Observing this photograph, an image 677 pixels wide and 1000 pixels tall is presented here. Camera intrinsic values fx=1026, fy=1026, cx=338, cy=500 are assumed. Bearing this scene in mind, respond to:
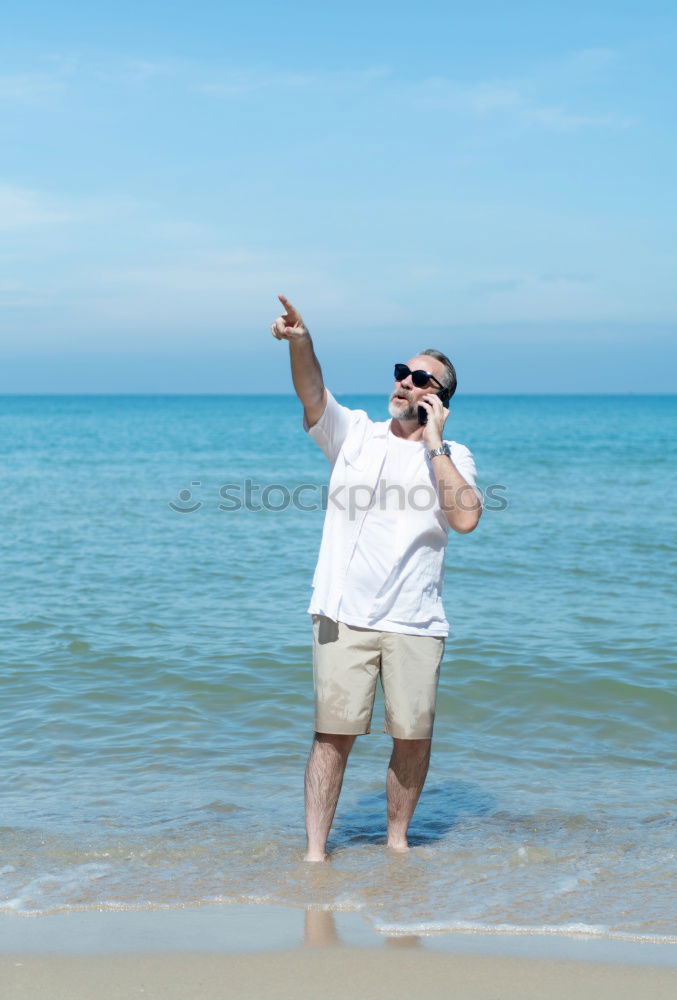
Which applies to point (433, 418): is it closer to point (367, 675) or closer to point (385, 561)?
point (385, 561)

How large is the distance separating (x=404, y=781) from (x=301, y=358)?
191 cm

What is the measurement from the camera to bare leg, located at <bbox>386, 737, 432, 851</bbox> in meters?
4.49

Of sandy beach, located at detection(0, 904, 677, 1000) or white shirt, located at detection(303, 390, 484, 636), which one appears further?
white shirt, located at detection(303, 390, 484, 636)

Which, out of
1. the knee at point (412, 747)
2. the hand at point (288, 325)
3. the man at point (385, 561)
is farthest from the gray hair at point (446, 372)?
the knee at point (412, 747)

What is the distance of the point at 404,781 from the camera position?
453cm

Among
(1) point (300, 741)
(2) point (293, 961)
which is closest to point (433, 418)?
(2) point (293, 961)

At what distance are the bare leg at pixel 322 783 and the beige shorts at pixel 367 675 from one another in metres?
0.12

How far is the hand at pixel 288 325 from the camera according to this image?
3.98m

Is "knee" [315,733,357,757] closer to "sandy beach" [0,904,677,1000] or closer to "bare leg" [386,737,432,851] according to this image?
"bare leg" [386,737,432,851]

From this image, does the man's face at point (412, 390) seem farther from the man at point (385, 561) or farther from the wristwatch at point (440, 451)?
the wristwatch at point (440, 451)

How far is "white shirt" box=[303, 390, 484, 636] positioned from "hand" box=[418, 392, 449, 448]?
0.51 feet

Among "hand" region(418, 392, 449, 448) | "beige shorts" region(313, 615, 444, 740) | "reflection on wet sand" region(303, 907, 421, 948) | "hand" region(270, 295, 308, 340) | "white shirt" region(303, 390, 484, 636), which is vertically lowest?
"reflection on wet sand" region(303, 907, 421, 948)

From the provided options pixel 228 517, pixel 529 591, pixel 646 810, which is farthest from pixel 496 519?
pixel 646 810

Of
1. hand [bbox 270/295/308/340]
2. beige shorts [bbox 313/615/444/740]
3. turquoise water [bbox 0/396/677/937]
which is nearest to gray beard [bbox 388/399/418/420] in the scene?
hand [bbox 270/295/308/340]
